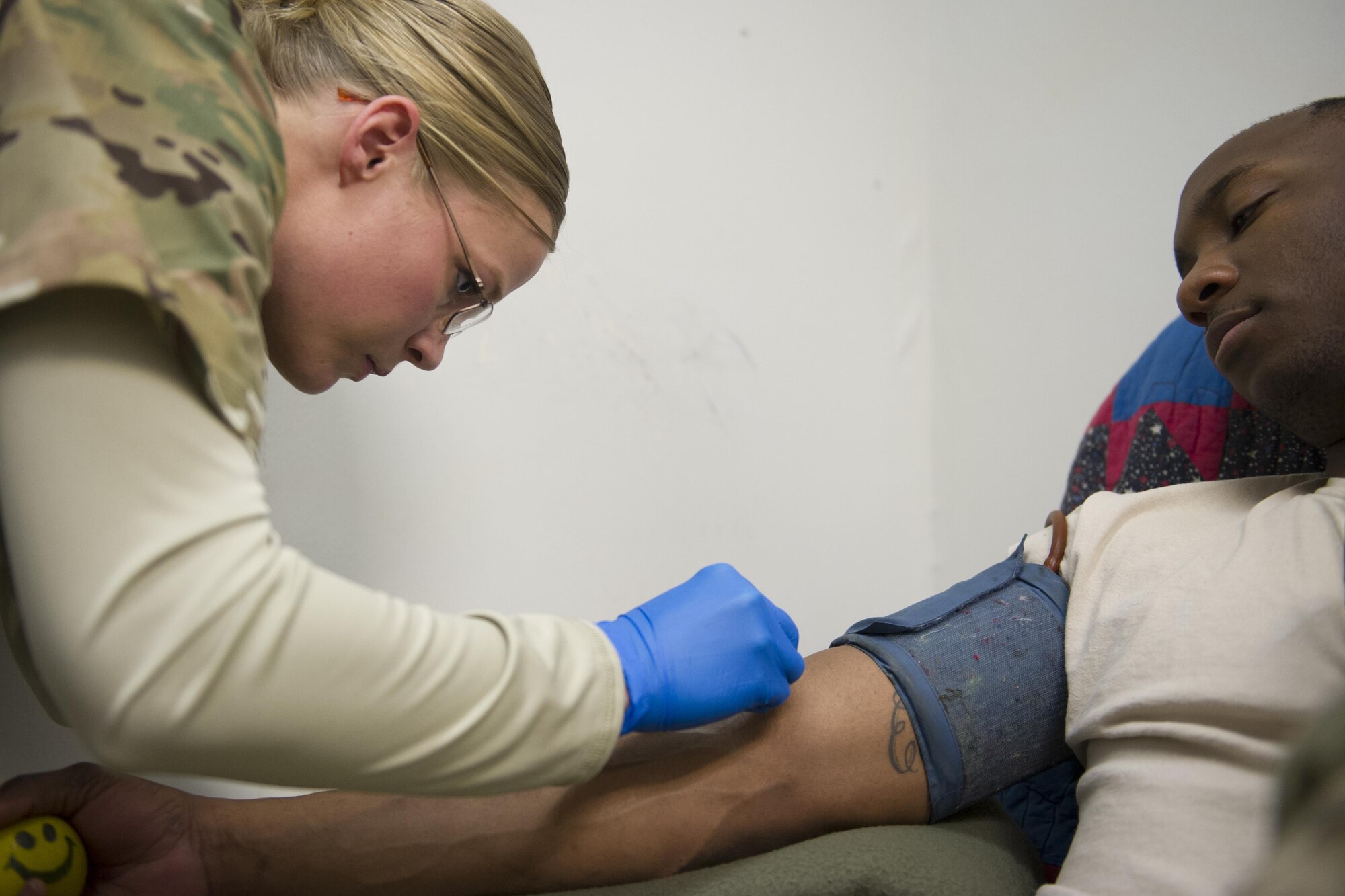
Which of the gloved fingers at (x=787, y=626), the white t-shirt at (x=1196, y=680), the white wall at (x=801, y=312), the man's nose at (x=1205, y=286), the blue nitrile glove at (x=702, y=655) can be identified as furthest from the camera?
the white wall at (x=801, y=312)

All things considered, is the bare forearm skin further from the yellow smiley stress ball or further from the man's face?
the man's face

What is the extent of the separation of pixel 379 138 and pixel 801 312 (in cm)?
96

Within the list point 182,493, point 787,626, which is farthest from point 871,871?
point 182,493

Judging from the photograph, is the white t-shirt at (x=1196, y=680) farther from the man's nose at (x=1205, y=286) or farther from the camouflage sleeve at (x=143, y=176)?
the camouflage sleeve at (x=143, y=176)

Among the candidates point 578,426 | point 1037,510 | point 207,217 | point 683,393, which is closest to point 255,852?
point 207,217

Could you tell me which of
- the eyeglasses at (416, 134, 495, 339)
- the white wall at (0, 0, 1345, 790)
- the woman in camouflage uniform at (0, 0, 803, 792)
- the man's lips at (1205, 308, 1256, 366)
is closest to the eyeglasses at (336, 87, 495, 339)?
the eyeglasses at (416, 134, 495, 339)

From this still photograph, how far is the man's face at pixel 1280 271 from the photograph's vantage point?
954 mm

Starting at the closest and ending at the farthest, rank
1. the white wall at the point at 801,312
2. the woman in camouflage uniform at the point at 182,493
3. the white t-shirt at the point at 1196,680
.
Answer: the woman in camouflage uniform at the point at 182,493, the white t-shirt at the point at 1196,680, the white wall at the point at 801,312

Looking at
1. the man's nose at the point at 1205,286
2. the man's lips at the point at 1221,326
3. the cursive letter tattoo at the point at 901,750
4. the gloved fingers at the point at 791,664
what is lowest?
the cursive letter tattoo at the point at 901,750

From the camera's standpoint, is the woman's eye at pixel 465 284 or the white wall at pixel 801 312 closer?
the woman's eye at pixel 465 284

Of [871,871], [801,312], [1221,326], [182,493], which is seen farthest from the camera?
[801,312]

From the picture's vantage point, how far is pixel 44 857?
790 millimetres

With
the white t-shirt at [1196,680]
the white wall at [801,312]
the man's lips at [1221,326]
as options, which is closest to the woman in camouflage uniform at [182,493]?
the white t-shirt at [1196,680]

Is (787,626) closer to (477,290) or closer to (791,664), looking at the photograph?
(791,664)
